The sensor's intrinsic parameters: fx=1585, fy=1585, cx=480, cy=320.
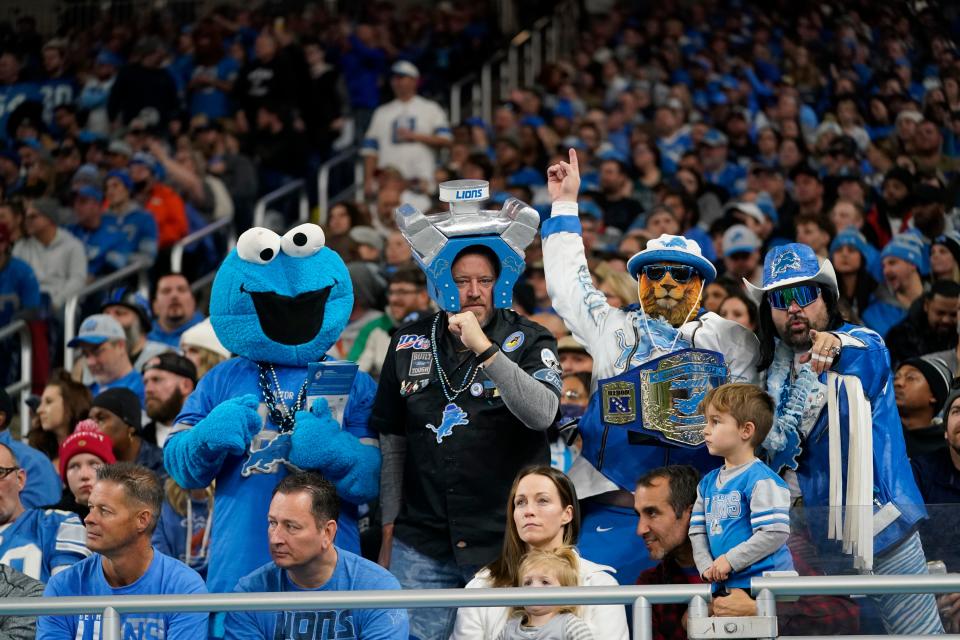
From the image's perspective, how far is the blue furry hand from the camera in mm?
5133

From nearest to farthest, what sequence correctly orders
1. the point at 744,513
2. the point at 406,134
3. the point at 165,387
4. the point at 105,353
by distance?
the point at 744,513
the point at 165,387
the point at 105,353
the point at 406,134

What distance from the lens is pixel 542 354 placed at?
534 centimetres

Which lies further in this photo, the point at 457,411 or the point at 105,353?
the point at 105,353

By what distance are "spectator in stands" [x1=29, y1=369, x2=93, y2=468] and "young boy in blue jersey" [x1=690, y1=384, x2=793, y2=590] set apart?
3706mm

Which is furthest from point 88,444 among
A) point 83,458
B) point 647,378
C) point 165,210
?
point 165,210

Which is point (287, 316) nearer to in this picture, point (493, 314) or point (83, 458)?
point (493, 314)

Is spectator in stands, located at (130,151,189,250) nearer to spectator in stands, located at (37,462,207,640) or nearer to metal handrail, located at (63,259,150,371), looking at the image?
metal handrail, located at (63,259,150,371)

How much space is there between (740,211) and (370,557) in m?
4.94

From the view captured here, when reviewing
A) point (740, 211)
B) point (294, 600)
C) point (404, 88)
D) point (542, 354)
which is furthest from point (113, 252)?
point (294, 600)

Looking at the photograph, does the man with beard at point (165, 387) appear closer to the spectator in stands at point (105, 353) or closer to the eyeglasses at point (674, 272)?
the spectator in stands at point (105, 353)

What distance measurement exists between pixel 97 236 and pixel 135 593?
6.37 m

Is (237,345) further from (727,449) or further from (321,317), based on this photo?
(727,449)

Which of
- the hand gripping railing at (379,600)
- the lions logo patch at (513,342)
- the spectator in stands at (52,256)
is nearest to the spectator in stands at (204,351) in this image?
→ the spectator in stands at (52,256)

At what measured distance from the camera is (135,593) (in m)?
5.14
